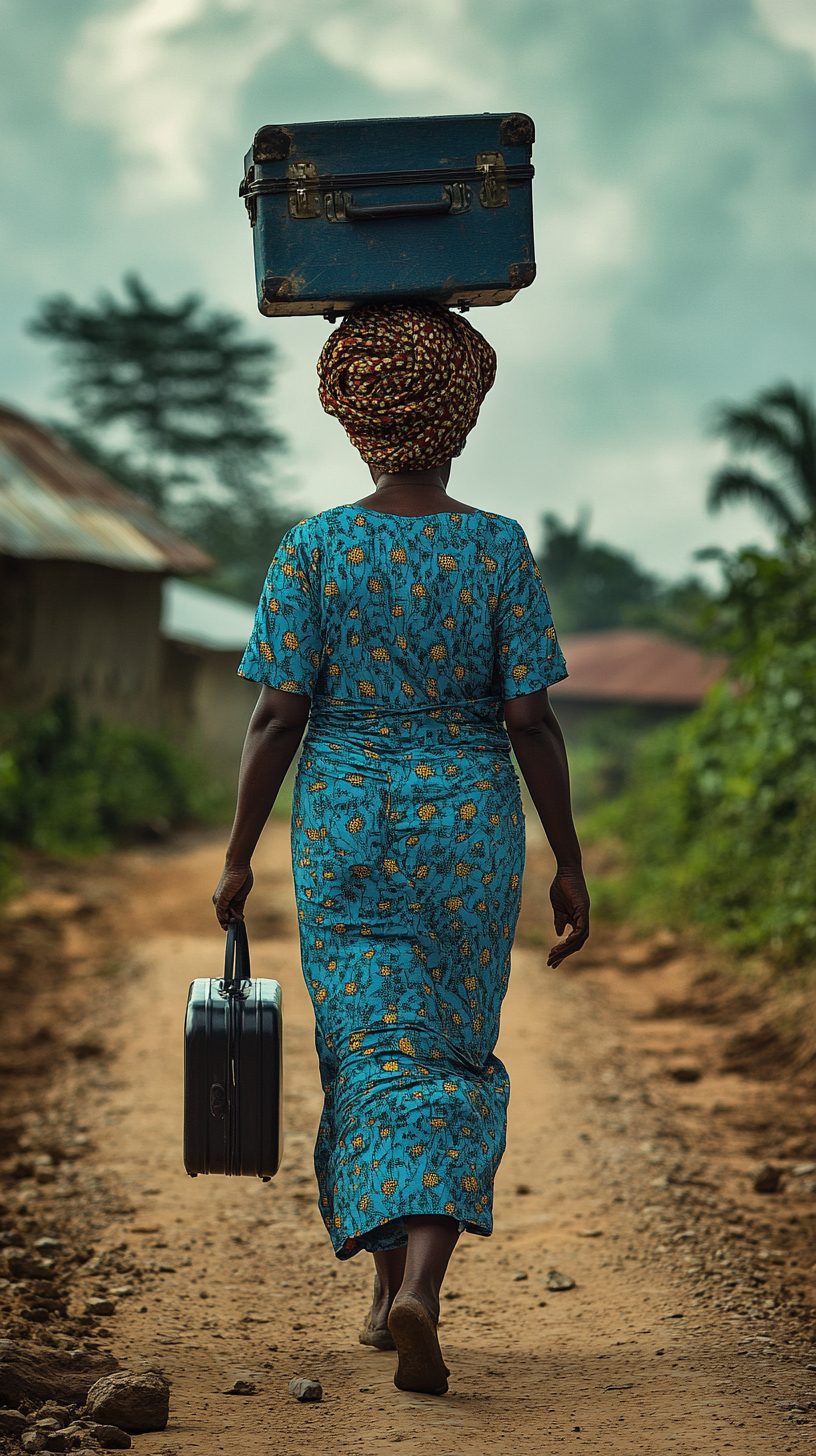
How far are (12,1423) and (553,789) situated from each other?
1.41 metres

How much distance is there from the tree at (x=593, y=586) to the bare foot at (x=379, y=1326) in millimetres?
36947

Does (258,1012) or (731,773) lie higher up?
(731,773)

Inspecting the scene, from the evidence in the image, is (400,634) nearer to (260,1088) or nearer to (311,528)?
(311,528)

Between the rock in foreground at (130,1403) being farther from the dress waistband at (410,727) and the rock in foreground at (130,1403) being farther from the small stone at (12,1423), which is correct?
the dress waistband at (410,727)

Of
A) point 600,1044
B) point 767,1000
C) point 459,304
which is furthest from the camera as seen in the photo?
point 767,1000

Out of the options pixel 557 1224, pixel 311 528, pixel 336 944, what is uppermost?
pixel 311 528

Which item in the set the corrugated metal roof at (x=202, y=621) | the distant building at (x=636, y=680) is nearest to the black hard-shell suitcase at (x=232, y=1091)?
the corrugated metal roof at (x=202, y=621)

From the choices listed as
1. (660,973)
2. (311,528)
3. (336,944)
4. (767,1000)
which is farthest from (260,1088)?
(660,973)

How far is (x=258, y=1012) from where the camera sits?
8.27ft

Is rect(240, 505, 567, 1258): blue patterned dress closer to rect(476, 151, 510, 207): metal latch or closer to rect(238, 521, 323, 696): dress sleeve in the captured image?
rect(238, 521, 323, 696): dress sleeve

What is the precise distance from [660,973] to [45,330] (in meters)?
25.0

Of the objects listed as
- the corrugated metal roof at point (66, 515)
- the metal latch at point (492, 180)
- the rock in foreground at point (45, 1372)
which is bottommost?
the rock in foreground at point (45, 1372)

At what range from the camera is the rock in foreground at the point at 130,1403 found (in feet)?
7.01

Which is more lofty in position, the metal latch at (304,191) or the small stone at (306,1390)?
the metal latch at (304,191)
